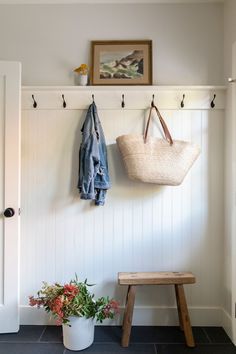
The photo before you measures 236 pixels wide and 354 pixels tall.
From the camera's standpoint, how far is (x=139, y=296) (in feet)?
6.98

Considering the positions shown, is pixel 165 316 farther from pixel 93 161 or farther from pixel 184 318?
pixel 93 161

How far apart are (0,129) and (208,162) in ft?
5.29

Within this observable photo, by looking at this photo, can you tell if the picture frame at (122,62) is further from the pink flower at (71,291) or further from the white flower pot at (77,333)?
the white flower pot at (77,333)

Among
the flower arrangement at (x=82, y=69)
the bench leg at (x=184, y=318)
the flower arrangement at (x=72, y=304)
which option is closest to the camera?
the flower arrangement at (x=72, y=304)

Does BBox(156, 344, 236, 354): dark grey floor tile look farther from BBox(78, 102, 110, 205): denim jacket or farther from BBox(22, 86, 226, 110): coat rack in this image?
BBox(22, 86, 226, 110): coat rack

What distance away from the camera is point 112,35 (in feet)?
7.16

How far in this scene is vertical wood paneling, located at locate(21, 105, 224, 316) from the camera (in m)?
2.13

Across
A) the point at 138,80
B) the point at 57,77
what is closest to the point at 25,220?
the point at 57,77

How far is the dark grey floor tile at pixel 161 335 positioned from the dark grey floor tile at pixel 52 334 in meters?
0.53

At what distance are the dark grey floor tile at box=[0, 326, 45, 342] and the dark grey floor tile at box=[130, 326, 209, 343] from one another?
27.4 inches

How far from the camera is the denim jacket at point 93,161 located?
1.94 metres

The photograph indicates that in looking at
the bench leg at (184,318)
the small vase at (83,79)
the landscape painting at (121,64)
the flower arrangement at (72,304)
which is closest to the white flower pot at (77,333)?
the flower arrangement at (72,304)

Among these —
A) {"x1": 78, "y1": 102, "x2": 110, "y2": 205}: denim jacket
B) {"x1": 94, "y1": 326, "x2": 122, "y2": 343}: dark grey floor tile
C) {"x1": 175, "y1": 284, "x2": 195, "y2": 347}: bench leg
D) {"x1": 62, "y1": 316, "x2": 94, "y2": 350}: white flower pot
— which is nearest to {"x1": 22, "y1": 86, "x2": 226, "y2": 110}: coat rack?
{"x1": 78, "y1": 102, "x2": 110, "y2": 205}: denim jacket

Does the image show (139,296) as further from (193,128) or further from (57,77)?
(57,77)
